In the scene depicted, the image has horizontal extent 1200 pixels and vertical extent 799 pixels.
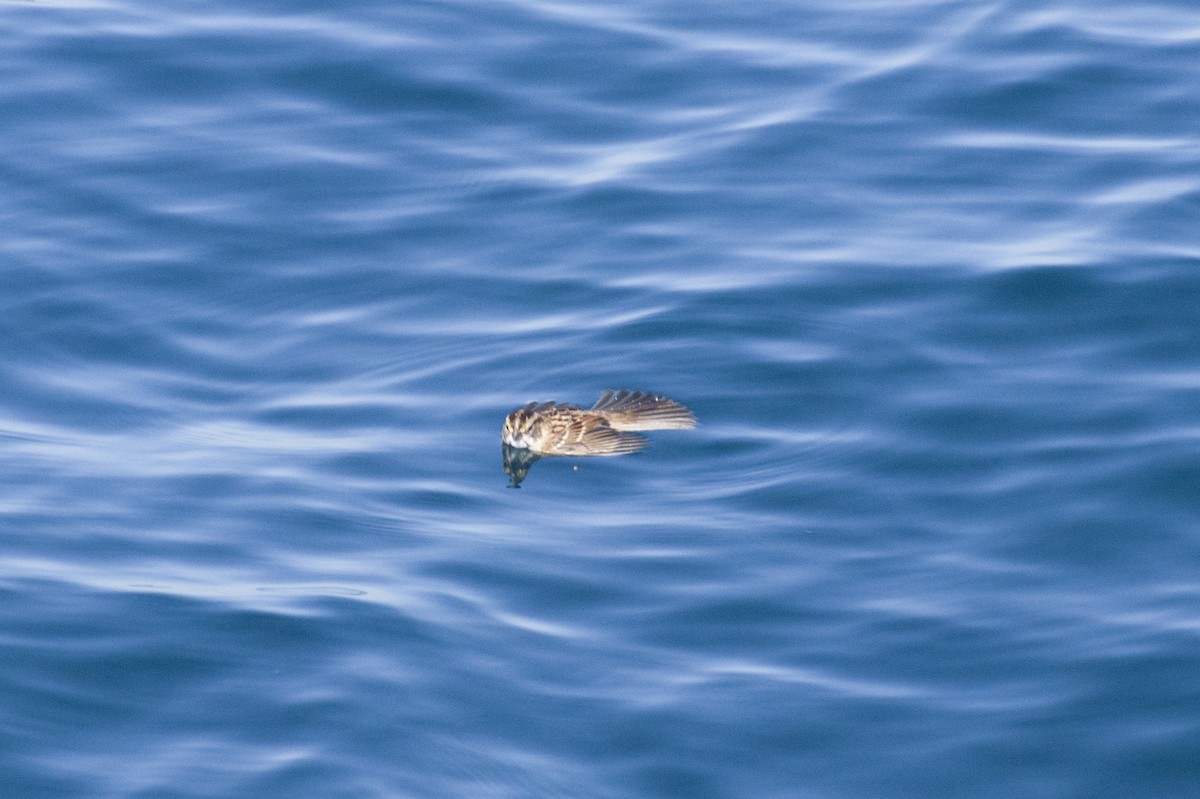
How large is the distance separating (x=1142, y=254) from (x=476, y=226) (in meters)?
5.06

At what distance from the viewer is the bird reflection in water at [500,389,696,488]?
40.9 feet

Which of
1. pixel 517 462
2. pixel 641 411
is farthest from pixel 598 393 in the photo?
pixel 517 462

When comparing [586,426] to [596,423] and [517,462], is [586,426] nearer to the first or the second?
[596,423]

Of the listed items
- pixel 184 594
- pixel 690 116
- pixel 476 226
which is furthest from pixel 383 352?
pixel 690 116

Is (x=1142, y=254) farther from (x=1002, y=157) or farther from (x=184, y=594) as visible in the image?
(x=184, y=594)

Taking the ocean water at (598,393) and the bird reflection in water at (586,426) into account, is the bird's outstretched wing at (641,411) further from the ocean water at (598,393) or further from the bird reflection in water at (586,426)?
the ocean water at (598,393)

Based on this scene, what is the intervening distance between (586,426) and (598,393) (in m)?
0.91

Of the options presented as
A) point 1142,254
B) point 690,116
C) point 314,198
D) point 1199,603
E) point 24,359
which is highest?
point 690,116

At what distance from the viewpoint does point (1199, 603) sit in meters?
11.0

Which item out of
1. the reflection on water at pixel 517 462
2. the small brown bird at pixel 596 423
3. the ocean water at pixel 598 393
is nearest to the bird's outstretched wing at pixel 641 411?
the small brown bird at pixel 596 423

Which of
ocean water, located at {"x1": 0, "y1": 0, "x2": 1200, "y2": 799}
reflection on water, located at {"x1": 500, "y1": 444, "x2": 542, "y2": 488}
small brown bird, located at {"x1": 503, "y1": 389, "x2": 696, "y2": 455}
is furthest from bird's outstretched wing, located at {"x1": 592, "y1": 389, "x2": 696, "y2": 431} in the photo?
reflection on water, located at {"x1": 500, "y1": 444, "x2": 542, "y2": 488}

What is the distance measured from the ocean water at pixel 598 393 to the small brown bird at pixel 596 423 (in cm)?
16

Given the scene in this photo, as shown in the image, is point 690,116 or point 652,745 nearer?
point 652,745

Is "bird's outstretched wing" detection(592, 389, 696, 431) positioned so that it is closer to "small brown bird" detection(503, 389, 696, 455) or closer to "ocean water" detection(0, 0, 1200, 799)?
"small brown bird" detection(503, 389, 696, 455)
